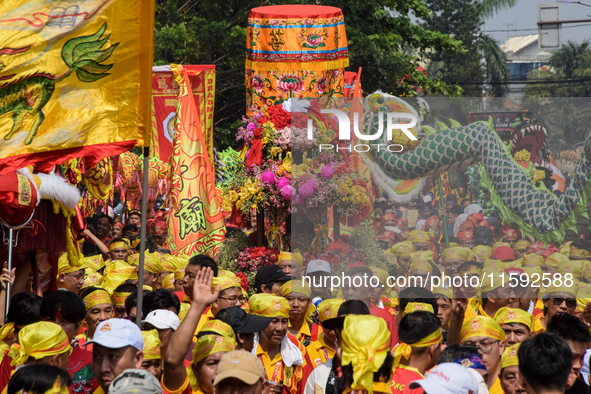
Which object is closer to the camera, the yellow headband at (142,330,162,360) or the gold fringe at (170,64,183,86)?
the yellow headband at (142,330,162,360)

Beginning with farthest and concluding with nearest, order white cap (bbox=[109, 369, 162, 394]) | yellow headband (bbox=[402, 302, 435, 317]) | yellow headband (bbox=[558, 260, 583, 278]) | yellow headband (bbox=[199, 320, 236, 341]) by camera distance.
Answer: yellow headband (bbox=[558, 260, 583, 278]), yellow headband (bbox=[402, 302, 435, 317]), yellow headband (bbox=[199, 320, 236, 341]), white cap (bbox=[109, 369, 162, 394])

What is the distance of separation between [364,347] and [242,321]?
1403 millimetres

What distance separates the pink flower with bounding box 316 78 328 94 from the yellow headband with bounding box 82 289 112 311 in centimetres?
566

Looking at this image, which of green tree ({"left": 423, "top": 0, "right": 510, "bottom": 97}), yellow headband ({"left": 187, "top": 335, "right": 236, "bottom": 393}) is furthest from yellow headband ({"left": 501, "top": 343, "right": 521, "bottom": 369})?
green tree ({"left": 423, "top": 0, "right": 510, "bottom": 97})

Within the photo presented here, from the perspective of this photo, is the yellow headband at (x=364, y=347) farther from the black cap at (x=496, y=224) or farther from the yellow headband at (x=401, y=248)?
the black cap at (x=496, y=224)

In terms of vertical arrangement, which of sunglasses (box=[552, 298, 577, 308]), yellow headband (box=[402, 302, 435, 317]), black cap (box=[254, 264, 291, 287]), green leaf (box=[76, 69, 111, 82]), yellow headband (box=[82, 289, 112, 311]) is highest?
green leaf (box=[76, 69, 111, 82])

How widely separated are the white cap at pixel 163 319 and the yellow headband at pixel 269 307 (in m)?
0.67

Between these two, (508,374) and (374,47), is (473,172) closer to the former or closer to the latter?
(508,374)

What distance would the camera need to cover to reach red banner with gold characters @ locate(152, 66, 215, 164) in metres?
11.0

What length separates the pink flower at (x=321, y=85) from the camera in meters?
10.8

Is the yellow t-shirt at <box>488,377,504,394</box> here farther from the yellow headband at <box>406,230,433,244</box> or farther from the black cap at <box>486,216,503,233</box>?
the black cap at <box>486,216,503,233</box>

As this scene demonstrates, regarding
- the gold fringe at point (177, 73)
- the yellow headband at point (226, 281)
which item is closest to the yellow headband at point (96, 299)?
the yellow headband at point (226, 281)

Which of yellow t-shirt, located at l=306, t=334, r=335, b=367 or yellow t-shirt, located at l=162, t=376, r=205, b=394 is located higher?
yellow t-shirt, located at l=162, t=376, r=205, b=394

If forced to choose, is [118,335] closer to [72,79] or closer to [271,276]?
[72,79]
